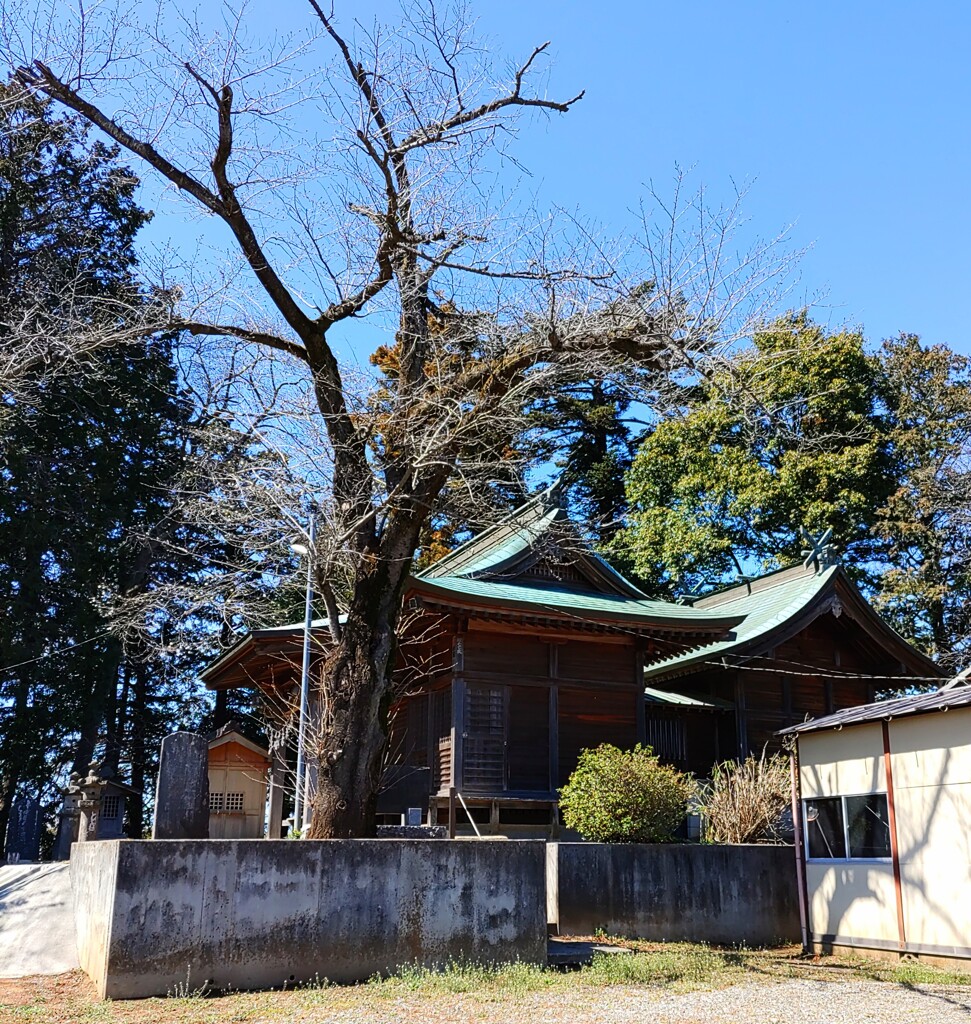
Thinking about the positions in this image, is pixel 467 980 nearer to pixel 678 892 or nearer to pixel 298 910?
pixel 298 910

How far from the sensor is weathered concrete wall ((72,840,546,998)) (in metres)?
8.34

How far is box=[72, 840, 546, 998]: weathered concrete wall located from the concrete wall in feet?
14.7

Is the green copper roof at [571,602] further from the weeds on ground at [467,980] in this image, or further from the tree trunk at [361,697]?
the weeds on ground at [467,980]

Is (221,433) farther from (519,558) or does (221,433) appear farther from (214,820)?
(214,820)

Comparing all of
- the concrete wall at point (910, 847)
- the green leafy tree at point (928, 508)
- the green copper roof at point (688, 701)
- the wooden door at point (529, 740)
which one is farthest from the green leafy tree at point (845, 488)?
the concrete wall at point (910, 847)

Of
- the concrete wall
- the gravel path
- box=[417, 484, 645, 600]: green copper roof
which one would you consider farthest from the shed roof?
box=[417, 484, 645, 600]: green copper roof

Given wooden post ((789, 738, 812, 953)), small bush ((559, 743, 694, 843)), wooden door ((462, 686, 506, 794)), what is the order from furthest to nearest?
1. wooden door ((462, 686, 506, 794))
2. small bush ((559, 743, 694, 843))
3. wooden post ((789, 738, 812, 953))

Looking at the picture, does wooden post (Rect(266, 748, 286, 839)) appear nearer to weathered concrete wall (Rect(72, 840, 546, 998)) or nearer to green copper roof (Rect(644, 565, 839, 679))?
green copper roof (Rect(644, 565, 839, 679))

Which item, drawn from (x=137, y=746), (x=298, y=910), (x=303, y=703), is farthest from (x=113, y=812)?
(x=298, y=910)

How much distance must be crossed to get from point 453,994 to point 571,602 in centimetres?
1017

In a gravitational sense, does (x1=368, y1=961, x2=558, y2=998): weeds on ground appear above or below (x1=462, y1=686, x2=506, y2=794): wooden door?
below

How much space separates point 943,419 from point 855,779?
70.5 ft

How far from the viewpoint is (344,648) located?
10.6m

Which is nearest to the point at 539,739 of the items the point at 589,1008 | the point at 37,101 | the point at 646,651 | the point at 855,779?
the point at 646,651
